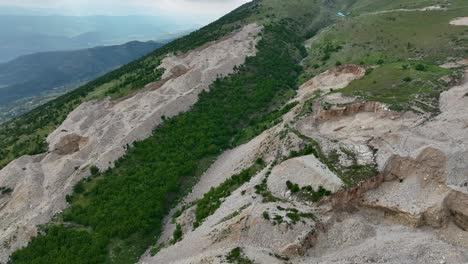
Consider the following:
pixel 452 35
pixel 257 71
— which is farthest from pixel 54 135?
pixel 452 35

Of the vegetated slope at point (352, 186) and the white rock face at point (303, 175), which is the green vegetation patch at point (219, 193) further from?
the white rock face at point (303, 175)

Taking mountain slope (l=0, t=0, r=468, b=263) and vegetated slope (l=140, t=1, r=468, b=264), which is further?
mountain slope (l=0, t=0, r=468, b=263)

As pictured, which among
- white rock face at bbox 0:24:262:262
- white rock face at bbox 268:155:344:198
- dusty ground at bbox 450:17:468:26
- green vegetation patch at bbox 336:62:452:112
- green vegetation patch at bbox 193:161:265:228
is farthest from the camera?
dusty ground at bbox 450:17:468:26

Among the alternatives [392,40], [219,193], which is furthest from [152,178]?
[392,40]

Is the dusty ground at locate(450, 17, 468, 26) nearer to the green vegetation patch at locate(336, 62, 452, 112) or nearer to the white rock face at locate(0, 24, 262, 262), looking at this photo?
the green vegetation patch at locate(336, 62, 452, 112)

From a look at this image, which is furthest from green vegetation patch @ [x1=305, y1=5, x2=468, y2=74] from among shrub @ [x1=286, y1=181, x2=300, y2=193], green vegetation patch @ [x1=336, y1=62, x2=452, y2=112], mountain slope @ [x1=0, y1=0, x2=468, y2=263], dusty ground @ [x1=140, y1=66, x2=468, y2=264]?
shrub @ [x1=286, y1=181, x2=300, y2=193]
